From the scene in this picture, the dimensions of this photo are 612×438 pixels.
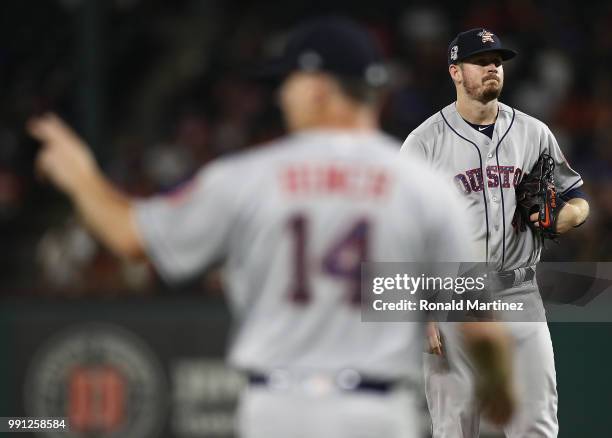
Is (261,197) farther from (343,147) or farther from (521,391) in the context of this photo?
(521,391)

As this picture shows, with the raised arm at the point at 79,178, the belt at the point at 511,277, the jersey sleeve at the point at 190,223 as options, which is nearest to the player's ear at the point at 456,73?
the belt at the point at 511,277

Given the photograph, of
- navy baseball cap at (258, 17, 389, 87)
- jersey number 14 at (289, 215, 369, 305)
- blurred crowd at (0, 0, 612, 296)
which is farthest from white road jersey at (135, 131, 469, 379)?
blurred crowd at (0, 0, 612, 296)

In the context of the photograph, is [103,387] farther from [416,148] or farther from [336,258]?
[336,258]

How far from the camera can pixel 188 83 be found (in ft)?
39.3

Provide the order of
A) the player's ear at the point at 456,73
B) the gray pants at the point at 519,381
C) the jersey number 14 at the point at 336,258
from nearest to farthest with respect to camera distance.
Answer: the jersey number 14 at the point at 336,258
the player's ear at the point at 456,73
the gray pants at the point at 519,381

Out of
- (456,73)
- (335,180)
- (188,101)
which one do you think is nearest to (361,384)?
(335,180)

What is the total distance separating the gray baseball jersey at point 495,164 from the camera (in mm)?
4336

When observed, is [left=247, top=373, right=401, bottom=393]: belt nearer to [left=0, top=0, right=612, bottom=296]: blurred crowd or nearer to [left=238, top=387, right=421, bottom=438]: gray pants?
[left=238, top=387, right=421, bottom=438]: gray pants

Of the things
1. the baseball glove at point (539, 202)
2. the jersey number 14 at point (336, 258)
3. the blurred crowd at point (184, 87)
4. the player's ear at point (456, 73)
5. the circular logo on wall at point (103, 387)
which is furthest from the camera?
the blurred crowd at point (184, 87)

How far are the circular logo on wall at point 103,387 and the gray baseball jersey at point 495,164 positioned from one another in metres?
4.03

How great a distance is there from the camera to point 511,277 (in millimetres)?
4539

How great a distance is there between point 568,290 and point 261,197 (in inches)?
120

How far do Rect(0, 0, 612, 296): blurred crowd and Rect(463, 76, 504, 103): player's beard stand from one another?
158 inches

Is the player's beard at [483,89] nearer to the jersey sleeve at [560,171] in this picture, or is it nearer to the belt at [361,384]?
the jersey sleeve at [560,171]
